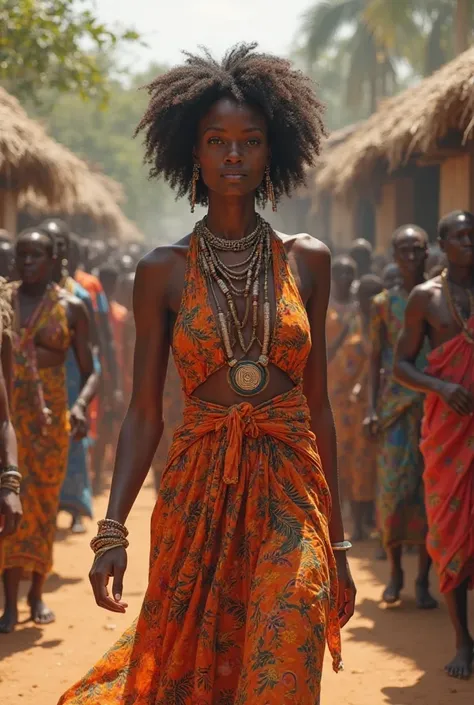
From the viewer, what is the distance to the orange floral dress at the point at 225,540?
12.0 ft

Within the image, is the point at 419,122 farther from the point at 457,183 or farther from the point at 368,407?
the point at 368,407

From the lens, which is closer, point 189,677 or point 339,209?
point 189,677

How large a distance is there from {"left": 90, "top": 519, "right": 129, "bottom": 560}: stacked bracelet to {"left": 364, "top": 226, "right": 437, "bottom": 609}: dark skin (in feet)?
13.8

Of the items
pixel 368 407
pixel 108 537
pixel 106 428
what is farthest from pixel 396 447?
pixel 106 428

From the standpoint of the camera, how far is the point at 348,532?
1057cm

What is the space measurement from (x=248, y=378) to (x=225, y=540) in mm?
501

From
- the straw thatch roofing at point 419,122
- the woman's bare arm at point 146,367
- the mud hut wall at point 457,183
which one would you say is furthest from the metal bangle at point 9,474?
the mud hut wall at point 457,183

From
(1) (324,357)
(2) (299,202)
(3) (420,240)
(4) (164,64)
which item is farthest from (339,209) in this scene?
(4) (164,64)

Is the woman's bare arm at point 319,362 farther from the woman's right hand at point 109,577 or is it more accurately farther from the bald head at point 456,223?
the bald head at point 456,223

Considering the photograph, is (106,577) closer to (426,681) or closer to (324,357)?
(324,357)

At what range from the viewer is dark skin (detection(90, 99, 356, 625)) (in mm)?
3990

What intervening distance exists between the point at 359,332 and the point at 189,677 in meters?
7.07

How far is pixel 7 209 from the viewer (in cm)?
1496

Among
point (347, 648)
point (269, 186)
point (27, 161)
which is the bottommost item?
point (347, 648)
